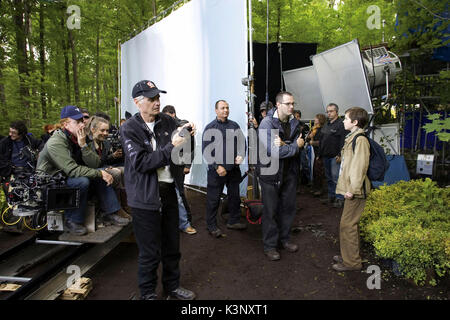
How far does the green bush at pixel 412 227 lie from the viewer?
2.98 meters

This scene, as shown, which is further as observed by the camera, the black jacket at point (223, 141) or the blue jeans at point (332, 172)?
the blue jeans at point (332, 172)

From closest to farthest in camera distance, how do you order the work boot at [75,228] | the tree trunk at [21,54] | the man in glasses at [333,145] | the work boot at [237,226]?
the work boot at [75,228], the work boot at [237,226], the man in glasses at [333,145], the tree trunk at [21,54]

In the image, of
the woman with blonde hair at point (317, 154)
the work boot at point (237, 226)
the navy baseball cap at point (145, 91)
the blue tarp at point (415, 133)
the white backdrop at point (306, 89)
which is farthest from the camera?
the white backdrop at point (306, 89)

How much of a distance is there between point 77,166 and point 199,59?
4.17 meters

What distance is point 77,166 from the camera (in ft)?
11.9

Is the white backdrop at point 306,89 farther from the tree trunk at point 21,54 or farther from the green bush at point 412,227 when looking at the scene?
the tree trunk at point 21,54

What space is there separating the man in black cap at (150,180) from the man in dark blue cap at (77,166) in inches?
52.9

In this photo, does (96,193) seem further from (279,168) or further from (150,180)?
(279,168)

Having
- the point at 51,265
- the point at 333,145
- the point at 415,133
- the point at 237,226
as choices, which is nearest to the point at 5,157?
the point at 51,265

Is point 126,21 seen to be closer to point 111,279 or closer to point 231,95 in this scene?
point 231,95

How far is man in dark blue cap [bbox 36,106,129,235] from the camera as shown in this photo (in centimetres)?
357

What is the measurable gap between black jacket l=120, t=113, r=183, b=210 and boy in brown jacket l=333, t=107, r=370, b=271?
2.02 m

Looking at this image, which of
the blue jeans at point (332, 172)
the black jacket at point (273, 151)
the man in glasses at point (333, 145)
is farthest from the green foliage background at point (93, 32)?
the black jacket at point (273, 151)
